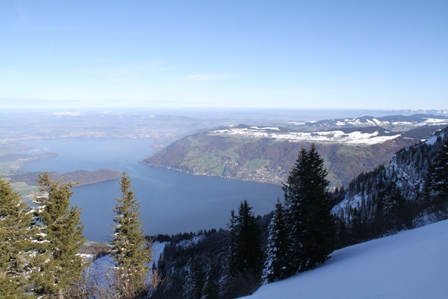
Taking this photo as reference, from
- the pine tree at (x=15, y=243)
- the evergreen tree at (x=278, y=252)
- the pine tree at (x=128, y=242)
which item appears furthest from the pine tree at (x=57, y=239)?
the evergreen tree at (x=278, y=252)

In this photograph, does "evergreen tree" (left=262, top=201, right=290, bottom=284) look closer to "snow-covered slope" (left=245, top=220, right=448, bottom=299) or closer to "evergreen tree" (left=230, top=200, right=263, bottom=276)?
"evergreen tree" (left=230, top=200, right=263, bottom=276)

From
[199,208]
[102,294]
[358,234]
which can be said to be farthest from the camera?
[199,208]

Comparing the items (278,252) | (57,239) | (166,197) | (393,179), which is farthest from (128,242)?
(166,197)

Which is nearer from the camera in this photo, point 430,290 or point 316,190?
point 430,290

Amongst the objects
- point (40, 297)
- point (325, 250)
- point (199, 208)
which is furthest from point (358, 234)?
point (199, 208)

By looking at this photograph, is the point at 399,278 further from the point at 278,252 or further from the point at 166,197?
the point at 166,197

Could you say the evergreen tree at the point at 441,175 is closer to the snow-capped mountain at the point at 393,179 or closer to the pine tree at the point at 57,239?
the snow-capped mountain at the point at 393,179

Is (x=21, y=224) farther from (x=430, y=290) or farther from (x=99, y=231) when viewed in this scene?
(x=99, y=231)

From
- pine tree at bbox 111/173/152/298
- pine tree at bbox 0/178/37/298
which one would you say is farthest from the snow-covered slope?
pine tree at bbox 111/173/152/298
